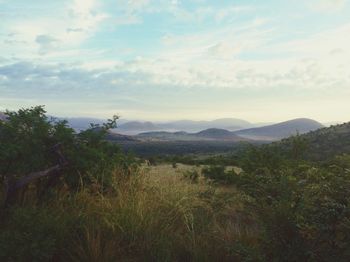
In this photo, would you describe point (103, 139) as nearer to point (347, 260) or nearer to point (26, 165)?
point (26, 165)

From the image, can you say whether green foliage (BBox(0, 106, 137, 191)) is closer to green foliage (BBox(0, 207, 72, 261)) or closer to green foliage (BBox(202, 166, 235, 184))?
green foliage (BBox(0, 207, 72, 261))

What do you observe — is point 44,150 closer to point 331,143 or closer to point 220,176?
point 220,176

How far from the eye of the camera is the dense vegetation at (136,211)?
5574mm

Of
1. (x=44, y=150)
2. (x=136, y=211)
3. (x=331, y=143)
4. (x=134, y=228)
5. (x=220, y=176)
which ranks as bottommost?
(x=220, y=176)

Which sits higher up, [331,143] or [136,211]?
[331,143]

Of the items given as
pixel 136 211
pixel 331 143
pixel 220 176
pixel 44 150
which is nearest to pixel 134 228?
pixel 136 211

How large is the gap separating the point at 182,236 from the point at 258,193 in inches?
55.6

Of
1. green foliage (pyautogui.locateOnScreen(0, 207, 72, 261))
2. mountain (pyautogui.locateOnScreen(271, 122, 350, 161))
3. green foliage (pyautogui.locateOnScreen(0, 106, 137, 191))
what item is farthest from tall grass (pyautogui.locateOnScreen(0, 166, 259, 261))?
mountain (pyautogui.locateOnScreen(271, 122, 350, 161))

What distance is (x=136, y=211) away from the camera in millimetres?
6816

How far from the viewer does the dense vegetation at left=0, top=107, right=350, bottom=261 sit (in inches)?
219

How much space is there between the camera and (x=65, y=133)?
8484mm

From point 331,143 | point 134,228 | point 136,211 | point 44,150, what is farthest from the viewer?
point 331,143

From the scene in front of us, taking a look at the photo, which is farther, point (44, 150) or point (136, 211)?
point (44, 150)

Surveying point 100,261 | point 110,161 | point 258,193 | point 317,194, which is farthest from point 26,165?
point 317,194
